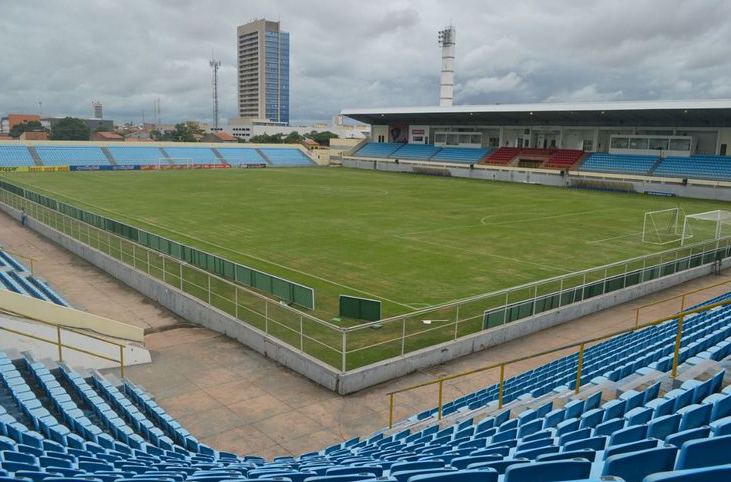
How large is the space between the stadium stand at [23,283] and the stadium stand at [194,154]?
70.5 meters

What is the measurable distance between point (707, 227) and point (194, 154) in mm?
77905

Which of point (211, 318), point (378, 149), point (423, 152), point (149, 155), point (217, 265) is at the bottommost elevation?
point (211, 318)

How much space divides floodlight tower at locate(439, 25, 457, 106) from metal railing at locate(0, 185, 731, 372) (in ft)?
297

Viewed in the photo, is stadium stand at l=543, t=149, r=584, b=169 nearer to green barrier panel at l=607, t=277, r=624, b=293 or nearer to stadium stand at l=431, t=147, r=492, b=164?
stadium stand at l=431, t=147, r=492, b=164

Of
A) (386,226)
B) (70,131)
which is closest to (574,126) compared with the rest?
(386,226)

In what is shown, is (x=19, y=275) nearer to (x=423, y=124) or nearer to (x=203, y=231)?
(x=203, y=231)

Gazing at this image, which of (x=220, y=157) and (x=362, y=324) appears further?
(x=220, y=157)

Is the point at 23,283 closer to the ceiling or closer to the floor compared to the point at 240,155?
closer to the floor

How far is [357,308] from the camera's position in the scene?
708 inches

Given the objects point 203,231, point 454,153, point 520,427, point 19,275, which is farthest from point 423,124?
point 520,427

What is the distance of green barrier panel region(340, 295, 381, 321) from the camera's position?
58.2ft

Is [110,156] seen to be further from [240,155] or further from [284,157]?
[284,157]

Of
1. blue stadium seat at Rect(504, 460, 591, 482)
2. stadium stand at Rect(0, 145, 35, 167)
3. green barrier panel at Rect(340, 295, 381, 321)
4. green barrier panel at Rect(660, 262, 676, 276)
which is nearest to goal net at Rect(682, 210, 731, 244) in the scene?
green barrier panel at Rect(660, 262, 676, 276)

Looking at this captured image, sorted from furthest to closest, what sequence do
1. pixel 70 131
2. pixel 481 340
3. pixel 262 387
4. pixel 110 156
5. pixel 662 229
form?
pixel 70 131
pixel 110 156
pixel 662 229
pixel 481 340
pixel 262 387
